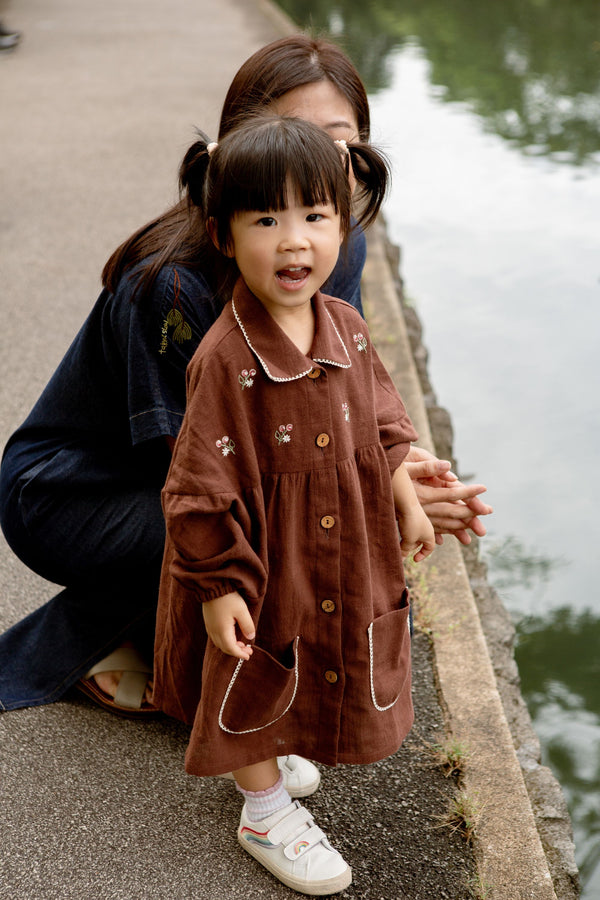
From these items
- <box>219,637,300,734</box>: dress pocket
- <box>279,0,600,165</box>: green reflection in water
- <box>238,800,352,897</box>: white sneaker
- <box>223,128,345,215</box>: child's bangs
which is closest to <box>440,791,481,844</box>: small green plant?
<box>238,800,352,897</box>: white sneaker

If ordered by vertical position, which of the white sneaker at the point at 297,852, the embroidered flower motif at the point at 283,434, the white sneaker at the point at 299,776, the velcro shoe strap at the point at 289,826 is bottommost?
the white sneaker at the point at 299,776

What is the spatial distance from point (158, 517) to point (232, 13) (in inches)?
419

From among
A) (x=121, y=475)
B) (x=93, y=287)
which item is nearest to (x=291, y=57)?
(x=121, y=475)

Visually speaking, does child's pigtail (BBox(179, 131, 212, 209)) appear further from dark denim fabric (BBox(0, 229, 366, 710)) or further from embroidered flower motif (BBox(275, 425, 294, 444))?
embroidered flower motif (BBox(275, 425, 294, 444))

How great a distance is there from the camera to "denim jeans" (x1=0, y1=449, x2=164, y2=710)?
1.88 metres

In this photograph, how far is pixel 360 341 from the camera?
157 cm

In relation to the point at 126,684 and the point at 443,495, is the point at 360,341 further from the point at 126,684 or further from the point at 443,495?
the point at 126,684

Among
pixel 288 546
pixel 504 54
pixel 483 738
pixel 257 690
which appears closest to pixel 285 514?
pixel 288 546

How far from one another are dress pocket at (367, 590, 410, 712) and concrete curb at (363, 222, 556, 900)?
37 cm

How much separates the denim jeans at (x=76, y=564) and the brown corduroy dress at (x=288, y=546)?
0.24 m

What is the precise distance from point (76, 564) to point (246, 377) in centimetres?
70

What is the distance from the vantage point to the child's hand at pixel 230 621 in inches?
55.8

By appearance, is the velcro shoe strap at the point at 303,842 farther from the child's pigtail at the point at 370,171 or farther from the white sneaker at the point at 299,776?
the child's pigtail at the point at 370,171

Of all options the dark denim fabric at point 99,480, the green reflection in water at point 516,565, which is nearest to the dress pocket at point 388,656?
the dark denim fabric at point 99,480
